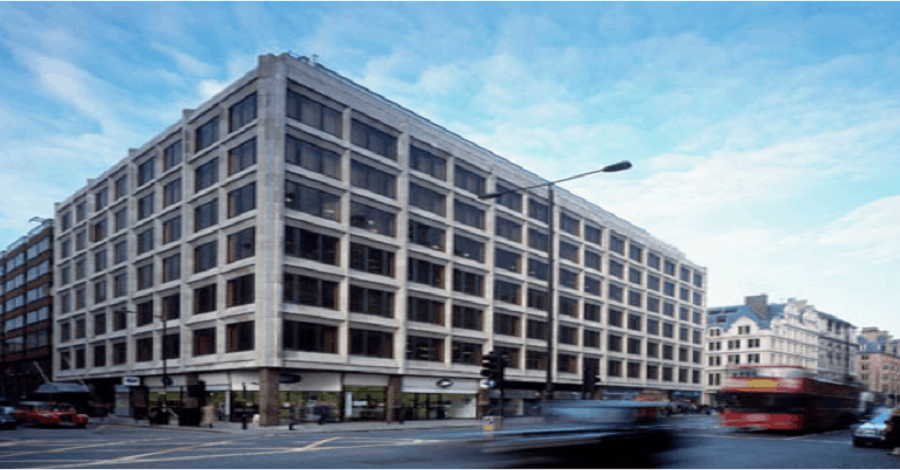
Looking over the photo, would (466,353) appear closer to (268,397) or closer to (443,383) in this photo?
(443,383)

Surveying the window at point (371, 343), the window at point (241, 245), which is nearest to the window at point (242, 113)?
the window at point (241, 245)

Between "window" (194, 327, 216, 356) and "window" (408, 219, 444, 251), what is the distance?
46.3 ft

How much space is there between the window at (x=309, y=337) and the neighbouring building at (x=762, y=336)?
83649 millimetres

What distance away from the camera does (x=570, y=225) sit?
72.8 metres

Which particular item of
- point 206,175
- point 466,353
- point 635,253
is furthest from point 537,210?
point 206,175

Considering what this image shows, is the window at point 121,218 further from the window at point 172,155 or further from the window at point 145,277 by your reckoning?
the window at point 172,155

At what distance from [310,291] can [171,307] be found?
13.5 meters

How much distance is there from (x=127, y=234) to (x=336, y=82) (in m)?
23.2

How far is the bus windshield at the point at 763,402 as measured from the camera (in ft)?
106

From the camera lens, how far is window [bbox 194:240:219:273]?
48406 millimetres

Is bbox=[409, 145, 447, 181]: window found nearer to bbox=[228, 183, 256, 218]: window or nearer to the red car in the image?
bbox=[228, 183, 256, 218]: window

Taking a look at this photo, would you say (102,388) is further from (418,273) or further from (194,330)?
(418,273)

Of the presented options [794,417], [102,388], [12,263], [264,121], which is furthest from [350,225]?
[12,263]

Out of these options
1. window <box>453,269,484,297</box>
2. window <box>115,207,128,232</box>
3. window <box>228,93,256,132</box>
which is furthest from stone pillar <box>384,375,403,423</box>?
window <box>115,207,128,232</box>
